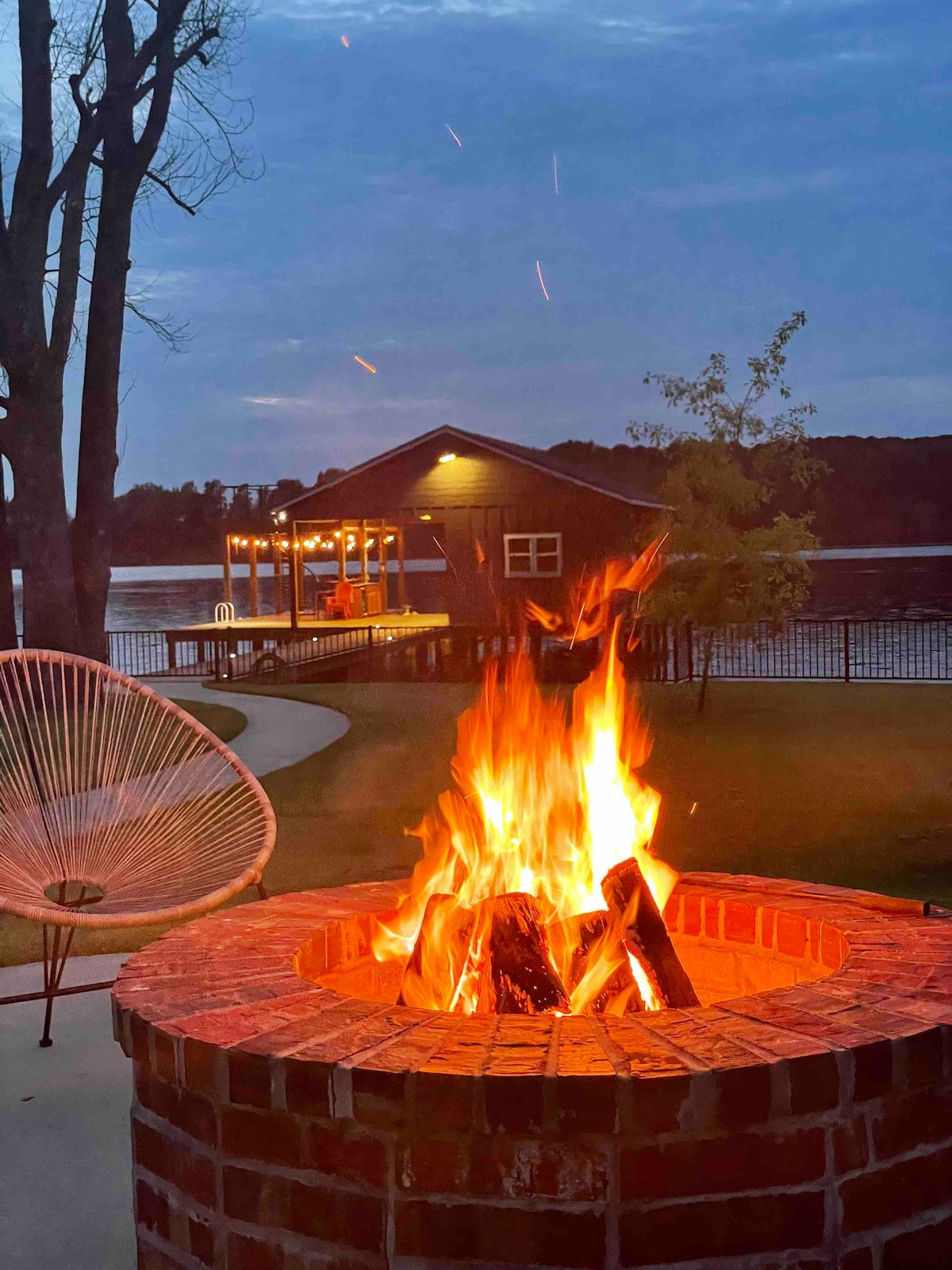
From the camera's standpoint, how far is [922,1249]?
2055mm

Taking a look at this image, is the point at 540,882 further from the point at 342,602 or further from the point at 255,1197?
the point at 342,602

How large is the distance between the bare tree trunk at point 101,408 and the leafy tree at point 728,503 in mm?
6771

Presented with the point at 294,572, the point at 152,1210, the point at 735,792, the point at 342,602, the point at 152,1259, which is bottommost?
the point at 735,792

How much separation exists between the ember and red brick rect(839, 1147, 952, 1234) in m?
0.67

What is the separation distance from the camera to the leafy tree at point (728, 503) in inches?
566

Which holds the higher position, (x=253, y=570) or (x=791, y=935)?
(x=253, y=570)

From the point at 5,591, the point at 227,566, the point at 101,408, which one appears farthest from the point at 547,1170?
the point at 227,566

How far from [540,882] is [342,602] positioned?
80.5 feet

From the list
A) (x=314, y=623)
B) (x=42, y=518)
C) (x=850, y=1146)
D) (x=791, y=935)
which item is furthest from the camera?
(x=314, y=623)

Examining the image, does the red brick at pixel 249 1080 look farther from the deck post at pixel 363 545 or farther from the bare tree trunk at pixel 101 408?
the deck post at pixel 363 545

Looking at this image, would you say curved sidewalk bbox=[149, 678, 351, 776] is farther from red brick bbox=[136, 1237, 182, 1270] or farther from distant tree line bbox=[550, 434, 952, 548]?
distant tree line bbox=[550, 434, 952, 548]

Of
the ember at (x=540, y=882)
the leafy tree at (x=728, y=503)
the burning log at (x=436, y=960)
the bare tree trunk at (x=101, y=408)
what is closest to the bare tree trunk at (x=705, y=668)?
the leafy tree at (x=728, y=503)

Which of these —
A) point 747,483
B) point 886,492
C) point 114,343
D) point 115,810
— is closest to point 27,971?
point 115,810

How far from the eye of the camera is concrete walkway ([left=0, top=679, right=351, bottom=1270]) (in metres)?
2.74
